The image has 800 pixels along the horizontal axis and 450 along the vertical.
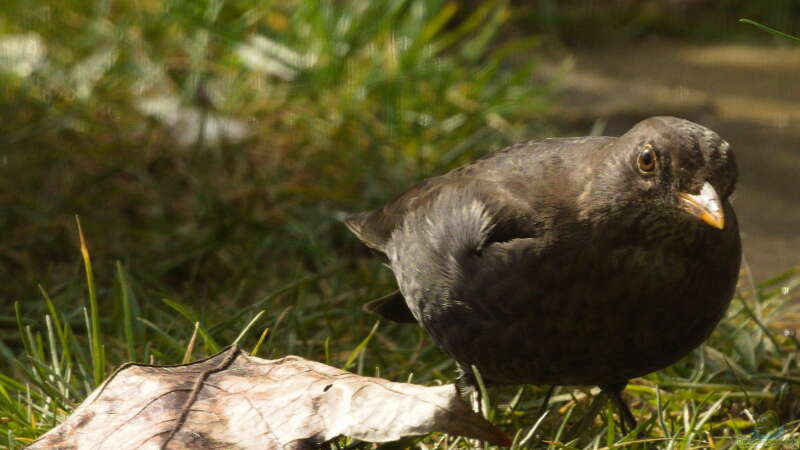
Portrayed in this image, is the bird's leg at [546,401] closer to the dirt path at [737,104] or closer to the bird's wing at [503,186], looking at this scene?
the bird's wing at [503,186]

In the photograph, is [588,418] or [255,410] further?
[588,418]

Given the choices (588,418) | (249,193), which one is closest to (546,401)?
(588,418)

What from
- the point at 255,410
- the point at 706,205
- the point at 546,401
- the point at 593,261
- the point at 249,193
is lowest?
the point at 546,401

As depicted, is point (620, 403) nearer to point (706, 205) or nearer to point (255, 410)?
point (706, 205)

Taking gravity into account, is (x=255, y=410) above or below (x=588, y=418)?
above

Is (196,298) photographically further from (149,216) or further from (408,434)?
(408,434)

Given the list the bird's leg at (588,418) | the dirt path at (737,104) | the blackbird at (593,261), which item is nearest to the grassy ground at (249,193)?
the bird's leg at (588,418)

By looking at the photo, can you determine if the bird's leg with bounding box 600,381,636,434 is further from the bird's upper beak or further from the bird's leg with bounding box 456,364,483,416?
the bird's upper beak
